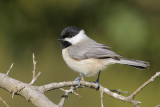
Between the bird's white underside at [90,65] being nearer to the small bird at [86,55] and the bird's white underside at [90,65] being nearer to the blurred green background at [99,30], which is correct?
the small bird at [86,55]

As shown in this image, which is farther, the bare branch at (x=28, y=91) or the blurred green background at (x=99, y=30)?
the blurred green background at (x=99, y=30)

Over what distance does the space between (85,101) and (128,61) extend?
3.06 feet

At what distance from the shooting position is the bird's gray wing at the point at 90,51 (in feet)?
9.49

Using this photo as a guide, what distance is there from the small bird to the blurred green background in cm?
8

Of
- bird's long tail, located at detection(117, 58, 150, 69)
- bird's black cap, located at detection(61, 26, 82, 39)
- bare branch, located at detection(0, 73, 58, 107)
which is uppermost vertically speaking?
bird's black cap, located at detection(61, 26, 82, 39)

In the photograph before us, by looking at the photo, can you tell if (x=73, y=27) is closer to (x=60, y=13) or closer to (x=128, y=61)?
(x=60, y=13)

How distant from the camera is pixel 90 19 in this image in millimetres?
2914

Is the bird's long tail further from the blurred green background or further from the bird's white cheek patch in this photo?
the bird's white cheek patch

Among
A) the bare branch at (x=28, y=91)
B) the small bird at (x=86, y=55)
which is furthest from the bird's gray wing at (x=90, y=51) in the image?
the bare branch at (x=28, y=91)

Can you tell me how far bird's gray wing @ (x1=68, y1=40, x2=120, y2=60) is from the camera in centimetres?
289

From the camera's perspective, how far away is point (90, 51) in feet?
9.98

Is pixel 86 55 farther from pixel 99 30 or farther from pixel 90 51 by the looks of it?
pixel 99 30

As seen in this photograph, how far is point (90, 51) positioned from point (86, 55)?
0.06 metres

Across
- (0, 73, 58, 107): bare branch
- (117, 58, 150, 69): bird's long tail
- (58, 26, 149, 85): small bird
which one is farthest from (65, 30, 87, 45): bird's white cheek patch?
(0, 73, 58, 107): bare branch
